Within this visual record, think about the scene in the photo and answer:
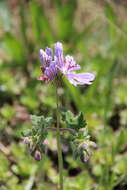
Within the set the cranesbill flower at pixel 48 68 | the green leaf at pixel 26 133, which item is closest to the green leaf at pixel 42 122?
the green leaf at pixel 26 133

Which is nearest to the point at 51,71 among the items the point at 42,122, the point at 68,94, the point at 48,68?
the point at 48,68

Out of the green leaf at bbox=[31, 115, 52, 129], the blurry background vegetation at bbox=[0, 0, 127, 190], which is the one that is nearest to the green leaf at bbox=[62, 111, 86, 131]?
the green leaf at bbox=[31, 115, 52, 129]

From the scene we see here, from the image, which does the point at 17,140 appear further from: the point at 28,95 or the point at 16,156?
the point at 28,95

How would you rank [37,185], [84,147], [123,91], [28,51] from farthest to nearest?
[28,51]
[123,91]
[37,185]
[84,147]

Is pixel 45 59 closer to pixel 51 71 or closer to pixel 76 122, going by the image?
pixel 51 71

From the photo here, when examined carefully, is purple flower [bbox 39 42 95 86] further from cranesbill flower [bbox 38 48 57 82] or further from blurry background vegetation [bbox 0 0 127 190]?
blurry background vegetation [bbox 0 0 127 190]

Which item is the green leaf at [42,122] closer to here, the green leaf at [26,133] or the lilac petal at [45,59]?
the green leaf at [26,133]

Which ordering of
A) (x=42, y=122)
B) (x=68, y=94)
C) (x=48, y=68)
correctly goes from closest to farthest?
1. (x=48, y=68)
2. (x=42, y=122)
3. (x=68, y=94)

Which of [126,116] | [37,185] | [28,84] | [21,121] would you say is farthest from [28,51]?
[37,185]
